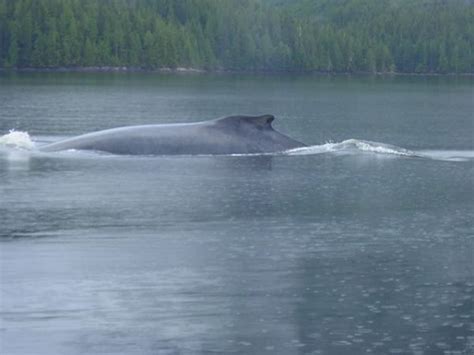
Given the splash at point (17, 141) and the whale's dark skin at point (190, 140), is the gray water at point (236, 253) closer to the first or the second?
the splash at point (17, 141)

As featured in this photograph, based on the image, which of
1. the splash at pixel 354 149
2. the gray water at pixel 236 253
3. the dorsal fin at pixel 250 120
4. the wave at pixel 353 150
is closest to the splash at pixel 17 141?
the wave at pixel 353 150

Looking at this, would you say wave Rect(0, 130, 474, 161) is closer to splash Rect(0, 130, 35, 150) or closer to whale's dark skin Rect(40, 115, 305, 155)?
splash Rect(0, 130, 35, 150)

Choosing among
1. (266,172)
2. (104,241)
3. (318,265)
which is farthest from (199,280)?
(266,172)

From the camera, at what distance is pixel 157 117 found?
67875mm

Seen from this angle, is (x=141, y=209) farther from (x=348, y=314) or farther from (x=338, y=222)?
(x=348, y=314)

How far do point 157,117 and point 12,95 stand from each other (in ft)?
95.9

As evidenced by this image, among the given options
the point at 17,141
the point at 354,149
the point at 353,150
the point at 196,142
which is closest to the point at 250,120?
the point at 196,142

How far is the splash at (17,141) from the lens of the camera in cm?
3984

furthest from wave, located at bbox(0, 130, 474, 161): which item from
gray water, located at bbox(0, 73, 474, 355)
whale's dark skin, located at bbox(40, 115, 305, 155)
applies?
whale's dark skin, located at bbox(40, 115, 305, 155)

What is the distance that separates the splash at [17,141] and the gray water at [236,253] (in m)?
0.36

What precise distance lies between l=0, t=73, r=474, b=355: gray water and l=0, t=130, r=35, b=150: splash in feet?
1.17

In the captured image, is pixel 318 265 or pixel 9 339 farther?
pixel 318 265

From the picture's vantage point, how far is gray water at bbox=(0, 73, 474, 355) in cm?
1622

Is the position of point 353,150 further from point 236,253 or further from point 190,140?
point 236,253
